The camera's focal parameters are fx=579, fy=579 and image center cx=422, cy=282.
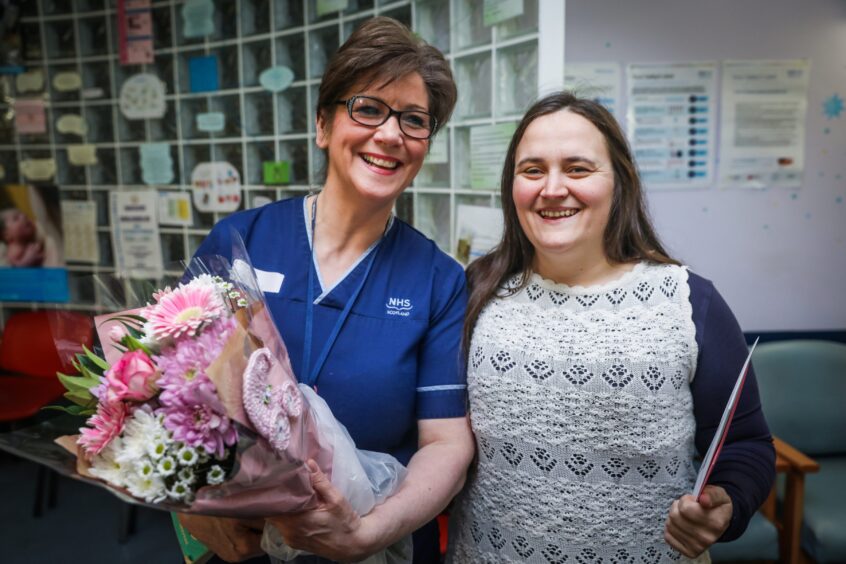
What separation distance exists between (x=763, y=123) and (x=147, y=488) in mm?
3386

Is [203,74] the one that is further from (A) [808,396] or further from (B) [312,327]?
(A) [808,396]

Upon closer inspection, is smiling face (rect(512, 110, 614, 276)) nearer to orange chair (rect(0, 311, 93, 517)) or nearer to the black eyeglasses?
the black eyeglasses

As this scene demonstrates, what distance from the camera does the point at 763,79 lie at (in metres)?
3.06

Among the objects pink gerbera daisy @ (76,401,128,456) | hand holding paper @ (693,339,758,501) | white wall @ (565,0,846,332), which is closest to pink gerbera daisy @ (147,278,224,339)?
pink gerbera daisy @ (76,401,128,456)

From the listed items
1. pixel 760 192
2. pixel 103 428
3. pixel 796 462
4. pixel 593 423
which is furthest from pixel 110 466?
pixel 760 192

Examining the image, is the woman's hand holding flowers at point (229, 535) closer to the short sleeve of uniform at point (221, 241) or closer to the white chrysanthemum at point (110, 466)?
the white chrysanthemum at point (110, 466)

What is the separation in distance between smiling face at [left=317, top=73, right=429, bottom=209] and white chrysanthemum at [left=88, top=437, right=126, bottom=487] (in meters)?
0.67

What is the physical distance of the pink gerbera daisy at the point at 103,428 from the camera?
0.76 m

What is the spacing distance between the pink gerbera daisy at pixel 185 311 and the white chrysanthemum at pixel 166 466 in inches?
6.4

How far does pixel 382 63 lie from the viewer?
3.87 ft

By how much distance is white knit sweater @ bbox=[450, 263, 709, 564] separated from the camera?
1.18 m

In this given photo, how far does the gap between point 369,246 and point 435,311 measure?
0.21m

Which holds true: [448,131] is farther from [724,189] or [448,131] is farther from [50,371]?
[50,371]

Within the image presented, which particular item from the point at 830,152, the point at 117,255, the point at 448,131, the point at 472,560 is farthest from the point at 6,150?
the point at 830,152
